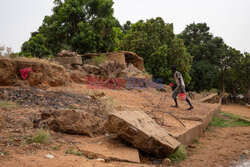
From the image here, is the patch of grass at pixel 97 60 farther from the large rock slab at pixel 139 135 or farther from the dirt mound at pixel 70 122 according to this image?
the large rock slab at pixel 139 135

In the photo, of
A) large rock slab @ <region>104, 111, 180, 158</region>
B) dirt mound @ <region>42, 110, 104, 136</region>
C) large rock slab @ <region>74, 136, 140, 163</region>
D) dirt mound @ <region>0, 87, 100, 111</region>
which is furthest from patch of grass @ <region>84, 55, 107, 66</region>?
large rock slab @ <region>104, 111, 180, 158</region>

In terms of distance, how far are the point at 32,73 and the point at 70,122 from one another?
5047 millimetres

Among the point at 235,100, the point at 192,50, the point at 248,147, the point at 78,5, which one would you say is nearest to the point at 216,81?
the point at 235,100

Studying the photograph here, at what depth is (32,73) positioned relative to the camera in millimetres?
7867

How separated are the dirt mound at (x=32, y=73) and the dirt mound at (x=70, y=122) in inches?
168

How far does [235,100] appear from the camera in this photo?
27359 millimetres

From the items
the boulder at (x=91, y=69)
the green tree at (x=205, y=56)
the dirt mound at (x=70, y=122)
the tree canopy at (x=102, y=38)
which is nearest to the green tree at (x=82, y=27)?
the tree canopy at (x=102, y=38)

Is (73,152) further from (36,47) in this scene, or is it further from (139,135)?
(36,47)

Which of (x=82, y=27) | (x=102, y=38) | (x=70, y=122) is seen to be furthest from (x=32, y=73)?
(x=102, y=38)

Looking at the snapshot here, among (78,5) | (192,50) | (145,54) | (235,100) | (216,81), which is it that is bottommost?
(235,100)

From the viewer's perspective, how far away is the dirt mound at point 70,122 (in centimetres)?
359

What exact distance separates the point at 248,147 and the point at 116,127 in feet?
11.9

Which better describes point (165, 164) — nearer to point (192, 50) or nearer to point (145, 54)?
point (145, 54)

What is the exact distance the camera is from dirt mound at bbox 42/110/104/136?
3.59m
